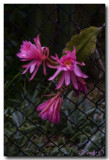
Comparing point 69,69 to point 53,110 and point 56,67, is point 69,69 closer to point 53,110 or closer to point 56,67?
point 56,67

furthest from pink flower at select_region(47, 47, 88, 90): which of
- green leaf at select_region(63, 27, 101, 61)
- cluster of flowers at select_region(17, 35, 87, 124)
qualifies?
green leaf at select_region(63, 27, 101, 61)

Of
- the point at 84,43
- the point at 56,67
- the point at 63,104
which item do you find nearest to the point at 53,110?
the point at 56,67

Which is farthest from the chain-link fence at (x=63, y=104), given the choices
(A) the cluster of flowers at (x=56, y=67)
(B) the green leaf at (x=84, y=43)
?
(A) the cluster of flowers at (x=56, y=67)

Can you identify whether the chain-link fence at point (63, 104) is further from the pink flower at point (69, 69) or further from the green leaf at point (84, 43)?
the pink flower at point (69, 69)

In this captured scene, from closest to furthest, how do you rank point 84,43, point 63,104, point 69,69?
point 69,69 → point 84,43 → point 63,104

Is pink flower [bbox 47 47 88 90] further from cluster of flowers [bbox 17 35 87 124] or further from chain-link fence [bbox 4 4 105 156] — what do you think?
chain-link fence [bbox 4 4 105 156]
